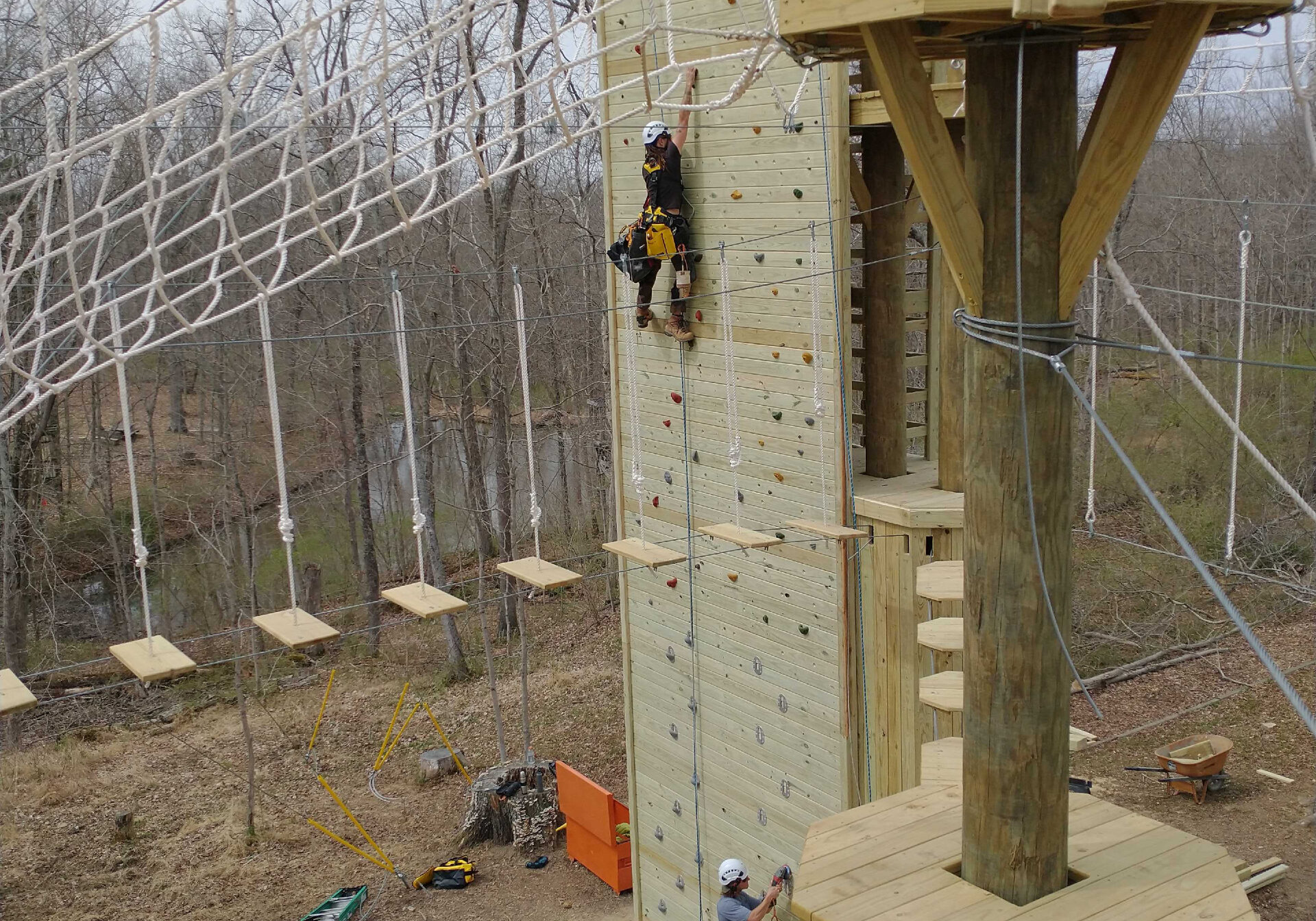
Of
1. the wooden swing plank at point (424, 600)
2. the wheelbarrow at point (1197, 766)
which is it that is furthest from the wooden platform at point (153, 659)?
the wheelbarrow at point (1197, 766)

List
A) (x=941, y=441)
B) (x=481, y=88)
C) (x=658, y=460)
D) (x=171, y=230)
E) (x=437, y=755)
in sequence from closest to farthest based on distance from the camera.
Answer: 1. (x=941, y=441)
2. (x=658, y=460)
3. (x=437, y=755)
4. (x=481, y=88)
5. (x=171, y=230)

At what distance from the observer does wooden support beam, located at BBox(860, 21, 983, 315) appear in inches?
96.4

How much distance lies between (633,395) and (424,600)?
191cm

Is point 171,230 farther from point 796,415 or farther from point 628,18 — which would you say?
point 796,415

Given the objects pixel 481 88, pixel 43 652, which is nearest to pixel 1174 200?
pixel 481 88

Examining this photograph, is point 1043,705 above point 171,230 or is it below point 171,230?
below

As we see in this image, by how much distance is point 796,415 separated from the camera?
615 cm

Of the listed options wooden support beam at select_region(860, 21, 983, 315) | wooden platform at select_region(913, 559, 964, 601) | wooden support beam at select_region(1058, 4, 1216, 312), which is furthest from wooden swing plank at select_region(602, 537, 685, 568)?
wooden support beam at select_region(1058, 4, 1216, 312)

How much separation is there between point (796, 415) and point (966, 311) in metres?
3.46

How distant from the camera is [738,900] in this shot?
5.76 m

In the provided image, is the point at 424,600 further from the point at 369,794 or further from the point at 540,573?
the point at 369,794

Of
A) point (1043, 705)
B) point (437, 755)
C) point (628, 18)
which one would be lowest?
point (437, 755)

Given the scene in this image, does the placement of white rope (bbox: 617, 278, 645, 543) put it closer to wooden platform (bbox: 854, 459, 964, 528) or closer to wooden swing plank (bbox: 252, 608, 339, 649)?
wooden platform (bbox: 854, 459, 964, 528)

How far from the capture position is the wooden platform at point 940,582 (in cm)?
458
